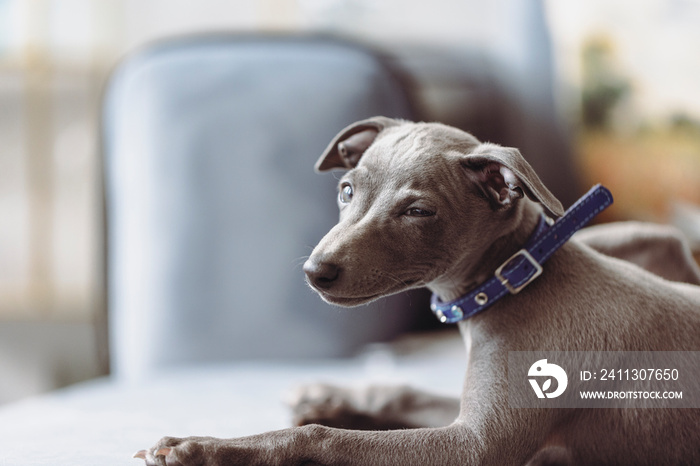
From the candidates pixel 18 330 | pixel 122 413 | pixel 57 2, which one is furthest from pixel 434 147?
pixel 57 2

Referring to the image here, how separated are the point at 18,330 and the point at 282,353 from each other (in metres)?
2.14

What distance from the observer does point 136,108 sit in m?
2.22

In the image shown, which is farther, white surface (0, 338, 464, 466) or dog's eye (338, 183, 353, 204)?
white surface (0, 338, 464, 466)

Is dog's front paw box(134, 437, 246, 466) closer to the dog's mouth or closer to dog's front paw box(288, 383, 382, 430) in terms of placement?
the dog's mouth

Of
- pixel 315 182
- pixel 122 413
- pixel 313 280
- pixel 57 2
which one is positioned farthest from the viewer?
Answer: pixel 57 2

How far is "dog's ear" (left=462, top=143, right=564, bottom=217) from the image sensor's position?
34.4 inches

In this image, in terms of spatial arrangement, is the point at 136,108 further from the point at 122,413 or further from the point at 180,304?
the point at 122,413

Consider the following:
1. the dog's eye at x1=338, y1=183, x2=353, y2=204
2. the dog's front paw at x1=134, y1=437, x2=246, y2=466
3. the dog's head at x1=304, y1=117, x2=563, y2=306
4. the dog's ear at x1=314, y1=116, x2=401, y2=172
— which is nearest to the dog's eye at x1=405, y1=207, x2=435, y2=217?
the dog's head at x1=304, y1=117, x2=563, y2=306

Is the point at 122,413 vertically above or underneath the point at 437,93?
underneath

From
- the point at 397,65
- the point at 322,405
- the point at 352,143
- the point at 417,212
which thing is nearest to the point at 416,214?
the point at 417,212

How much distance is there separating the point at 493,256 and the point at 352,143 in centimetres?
31

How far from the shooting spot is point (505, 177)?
3.11 ft

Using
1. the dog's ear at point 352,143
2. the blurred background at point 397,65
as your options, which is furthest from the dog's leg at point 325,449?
the blurred background at point 397,65

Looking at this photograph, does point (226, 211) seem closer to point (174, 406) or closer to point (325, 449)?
point (174, 406)
